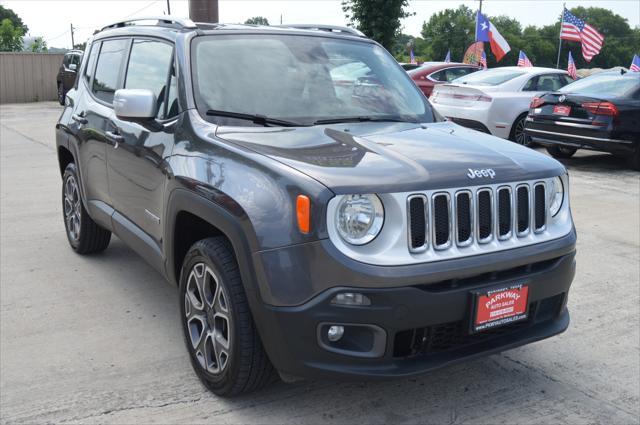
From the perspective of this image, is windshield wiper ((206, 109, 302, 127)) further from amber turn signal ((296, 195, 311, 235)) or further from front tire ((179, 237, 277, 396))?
amber turn signal ((296, 195, 311, 235))

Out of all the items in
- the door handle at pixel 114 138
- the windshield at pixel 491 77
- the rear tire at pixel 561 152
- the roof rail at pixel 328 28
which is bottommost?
the rear tire at pixel 561 152

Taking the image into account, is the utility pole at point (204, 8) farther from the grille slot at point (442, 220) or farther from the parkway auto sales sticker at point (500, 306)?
the parkway auto sales sticker at point (500, 306)

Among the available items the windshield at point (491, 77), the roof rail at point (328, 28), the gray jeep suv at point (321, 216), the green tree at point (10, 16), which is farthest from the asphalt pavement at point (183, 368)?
the green tree at point (10, 16)

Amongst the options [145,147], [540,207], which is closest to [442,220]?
[540,207]

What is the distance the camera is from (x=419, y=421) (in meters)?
3.24

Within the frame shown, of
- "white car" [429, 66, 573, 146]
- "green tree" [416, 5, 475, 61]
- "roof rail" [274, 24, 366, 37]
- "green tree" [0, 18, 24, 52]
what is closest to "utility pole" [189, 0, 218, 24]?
"white car" [429, 66, 573, 146]

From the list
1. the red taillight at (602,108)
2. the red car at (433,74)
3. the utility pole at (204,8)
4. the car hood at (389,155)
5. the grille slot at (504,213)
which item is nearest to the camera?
the car hood at (389,155)

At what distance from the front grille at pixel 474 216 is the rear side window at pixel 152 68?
5.84 ft

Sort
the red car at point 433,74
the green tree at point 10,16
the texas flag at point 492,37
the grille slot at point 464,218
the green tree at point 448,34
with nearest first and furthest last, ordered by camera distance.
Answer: the grille slot at point 464,218
the red car at point 433,74
the texas flag at point 492,37
the green tree at point 10,16
the green tree at point 448,34

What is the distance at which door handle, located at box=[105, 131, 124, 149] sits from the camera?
14.6ft

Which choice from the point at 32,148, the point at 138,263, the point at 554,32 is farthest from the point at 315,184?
the point at 554,32

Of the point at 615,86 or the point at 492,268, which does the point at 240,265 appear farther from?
the point at 615,86

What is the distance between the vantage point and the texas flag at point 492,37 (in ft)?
78.8

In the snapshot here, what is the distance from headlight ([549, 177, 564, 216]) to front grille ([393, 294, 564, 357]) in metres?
0.49
